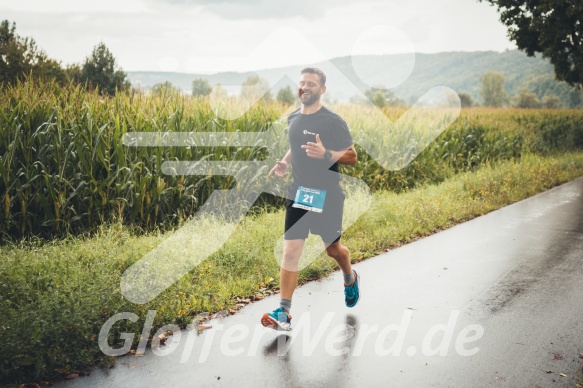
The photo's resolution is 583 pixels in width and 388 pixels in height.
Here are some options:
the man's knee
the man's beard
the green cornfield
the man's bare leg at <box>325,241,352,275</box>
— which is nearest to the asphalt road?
the man's bare leg at <box>325,241,352,275</box>

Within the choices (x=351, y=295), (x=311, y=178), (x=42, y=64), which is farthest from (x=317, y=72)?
(x=42, y=64)

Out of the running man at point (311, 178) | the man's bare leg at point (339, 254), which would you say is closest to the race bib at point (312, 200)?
the running man at point (311, 178)

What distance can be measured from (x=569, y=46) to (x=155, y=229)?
30.3 m

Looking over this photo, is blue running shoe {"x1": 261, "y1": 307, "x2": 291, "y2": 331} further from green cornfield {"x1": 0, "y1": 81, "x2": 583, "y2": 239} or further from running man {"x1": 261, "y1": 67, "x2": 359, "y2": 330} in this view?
green cornfield {"x1": 0, "y1": 81, "x2": 583, "y2": 239}

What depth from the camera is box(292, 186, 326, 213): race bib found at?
15.2ft

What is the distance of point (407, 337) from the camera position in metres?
4.48

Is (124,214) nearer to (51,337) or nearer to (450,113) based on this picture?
(51,337)

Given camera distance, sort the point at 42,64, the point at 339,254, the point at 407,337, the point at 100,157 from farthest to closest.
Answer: the point at 42,64, the point at 100,157, the point at 339,254, the point at 407,337

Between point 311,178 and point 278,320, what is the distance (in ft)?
4.20

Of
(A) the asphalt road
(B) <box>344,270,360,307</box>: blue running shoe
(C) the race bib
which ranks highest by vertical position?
(C) the race bib

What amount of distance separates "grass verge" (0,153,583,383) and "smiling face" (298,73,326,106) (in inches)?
85.1

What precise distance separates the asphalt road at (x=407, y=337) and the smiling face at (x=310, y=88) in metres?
2.04

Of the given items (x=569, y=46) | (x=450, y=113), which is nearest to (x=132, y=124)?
(x=450, y=113)

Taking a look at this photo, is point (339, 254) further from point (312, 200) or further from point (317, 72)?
point (317, 72)
